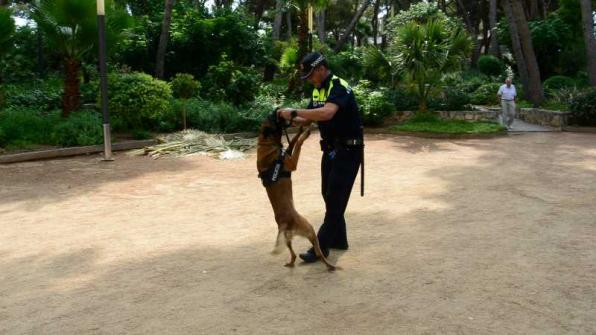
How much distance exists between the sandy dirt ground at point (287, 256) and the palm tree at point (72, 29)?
3.25 m

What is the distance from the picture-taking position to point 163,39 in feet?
54.6

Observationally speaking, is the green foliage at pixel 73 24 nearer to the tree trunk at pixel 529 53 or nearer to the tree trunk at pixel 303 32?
the tree trunk at pixel 303 32

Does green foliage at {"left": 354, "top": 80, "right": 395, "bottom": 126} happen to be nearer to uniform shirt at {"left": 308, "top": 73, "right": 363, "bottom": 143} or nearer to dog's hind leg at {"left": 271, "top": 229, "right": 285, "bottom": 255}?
uniform shirt at {"left": 308, "top": 73, "right": 363, "bottom": 143}

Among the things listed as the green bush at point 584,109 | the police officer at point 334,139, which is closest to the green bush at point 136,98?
the police officer at point 334,139

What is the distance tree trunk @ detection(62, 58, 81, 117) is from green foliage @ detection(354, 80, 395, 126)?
6683 millimetres

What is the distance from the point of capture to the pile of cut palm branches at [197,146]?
11.5 m

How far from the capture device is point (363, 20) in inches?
2000

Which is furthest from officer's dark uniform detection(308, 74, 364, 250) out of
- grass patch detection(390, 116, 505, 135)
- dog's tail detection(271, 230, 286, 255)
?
grass patch detection(390, 116, 505, 135)

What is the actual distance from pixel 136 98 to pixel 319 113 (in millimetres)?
8877

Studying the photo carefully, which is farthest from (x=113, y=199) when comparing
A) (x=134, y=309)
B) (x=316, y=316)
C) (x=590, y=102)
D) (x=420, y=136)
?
(x=590, y=102)

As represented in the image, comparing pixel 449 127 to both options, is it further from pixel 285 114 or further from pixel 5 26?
pixel 285 114

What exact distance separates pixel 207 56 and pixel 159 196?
422 inches

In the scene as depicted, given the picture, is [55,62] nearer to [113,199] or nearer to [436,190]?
[113,199]

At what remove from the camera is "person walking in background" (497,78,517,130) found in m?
14.8
